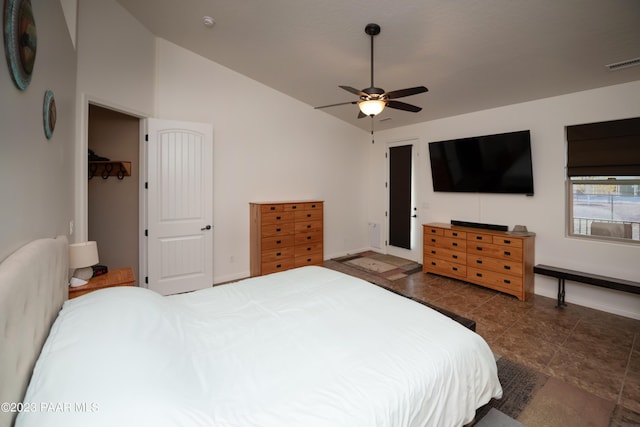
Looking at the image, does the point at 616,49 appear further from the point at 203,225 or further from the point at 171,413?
the point at 203,225

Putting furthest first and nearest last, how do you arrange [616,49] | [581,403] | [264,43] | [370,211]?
[370,211] → [264,43] → [616,49] → [581,403]

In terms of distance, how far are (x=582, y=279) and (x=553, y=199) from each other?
1.06 meters

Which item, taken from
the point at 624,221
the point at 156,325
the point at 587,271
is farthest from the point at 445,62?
the point at 156,325

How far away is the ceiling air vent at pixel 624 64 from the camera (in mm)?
2605

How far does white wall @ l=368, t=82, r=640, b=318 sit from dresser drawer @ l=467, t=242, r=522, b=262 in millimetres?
494

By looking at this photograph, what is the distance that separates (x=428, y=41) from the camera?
2721 millimetres

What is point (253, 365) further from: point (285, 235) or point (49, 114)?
point (285, 235)

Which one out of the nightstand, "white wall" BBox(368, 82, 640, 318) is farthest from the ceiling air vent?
the nightstand

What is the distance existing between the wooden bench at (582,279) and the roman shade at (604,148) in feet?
3.94

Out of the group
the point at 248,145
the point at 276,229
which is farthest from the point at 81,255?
the point at 248,145

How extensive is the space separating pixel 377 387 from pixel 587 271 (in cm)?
376

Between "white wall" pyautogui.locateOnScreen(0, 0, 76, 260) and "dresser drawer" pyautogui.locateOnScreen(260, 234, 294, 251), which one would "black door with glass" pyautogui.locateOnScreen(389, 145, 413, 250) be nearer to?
"dresser drawer" pyautogui.locateOnScreen(260, 234, 294, 251)

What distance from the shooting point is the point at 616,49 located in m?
2.48

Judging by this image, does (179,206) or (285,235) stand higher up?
(179,206)
